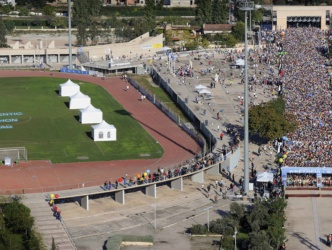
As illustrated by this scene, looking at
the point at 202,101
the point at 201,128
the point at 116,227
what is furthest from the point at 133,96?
the point at 116,227

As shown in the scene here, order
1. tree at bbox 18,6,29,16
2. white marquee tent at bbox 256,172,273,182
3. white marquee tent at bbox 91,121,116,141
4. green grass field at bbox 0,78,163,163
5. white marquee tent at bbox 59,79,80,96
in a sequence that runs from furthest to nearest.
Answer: tree at bbox 18,6,29,16 < white marquee tent at bbox 59,79,80,96 < white marquee tent at bbox 91,121,116,141 < green grass field at bbox 0,78,163,163 < white marquee tent at bbox 256,172,273,182

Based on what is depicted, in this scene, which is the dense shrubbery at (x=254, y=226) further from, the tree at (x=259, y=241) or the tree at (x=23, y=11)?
the tree at (x=23, y=11)

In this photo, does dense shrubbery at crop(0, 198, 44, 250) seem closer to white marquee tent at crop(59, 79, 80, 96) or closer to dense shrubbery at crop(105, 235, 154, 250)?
dense shrubbery at crop(105, 235, 154, 250)

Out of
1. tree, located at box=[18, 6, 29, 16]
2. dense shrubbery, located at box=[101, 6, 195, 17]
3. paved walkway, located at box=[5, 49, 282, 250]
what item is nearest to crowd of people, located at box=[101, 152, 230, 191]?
paved walkway, located at box=[5, 49, 282, 250]

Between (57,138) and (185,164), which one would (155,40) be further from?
(185,164)

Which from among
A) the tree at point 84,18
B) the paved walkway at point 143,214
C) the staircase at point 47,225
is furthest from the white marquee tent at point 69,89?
the staircase at point 47,225

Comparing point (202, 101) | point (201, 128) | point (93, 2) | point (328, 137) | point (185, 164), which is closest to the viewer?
point (185, 164)

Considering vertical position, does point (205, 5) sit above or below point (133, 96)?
above
